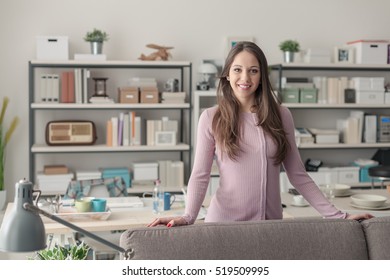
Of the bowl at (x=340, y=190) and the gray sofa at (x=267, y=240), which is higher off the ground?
the gray sofa at (x=267, y=240)

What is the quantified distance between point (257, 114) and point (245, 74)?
0.17 metres

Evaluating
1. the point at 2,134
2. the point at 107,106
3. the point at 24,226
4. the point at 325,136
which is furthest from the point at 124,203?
the point at 325,136

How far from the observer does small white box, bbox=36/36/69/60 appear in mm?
5184

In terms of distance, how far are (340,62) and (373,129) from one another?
0.72 m

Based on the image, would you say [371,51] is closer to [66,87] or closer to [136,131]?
[136,131]

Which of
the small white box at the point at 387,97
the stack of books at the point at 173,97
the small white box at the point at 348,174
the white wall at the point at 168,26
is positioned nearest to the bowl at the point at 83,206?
the stack of books at the point at 173,97

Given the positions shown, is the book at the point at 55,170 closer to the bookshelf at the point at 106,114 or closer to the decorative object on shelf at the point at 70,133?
the bookshelf at the point at 106,114

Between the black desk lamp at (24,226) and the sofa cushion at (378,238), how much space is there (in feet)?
4.14

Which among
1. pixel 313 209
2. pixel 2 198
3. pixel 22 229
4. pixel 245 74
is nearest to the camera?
pixel 22 229

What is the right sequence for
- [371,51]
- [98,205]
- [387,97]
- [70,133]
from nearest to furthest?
[98,205], [70,133], [371,51], [387,97]

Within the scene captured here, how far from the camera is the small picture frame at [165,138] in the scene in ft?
17.8

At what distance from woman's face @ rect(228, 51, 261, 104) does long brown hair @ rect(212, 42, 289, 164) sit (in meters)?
Answer: 0.02

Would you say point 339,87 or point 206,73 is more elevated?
point 206,73

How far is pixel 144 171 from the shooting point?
5.44 meters
